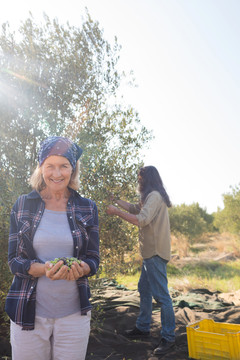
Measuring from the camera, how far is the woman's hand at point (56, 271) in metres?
2.14

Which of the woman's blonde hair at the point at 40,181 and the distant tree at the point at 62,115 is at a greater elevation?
the distant tree at the point at 62,115

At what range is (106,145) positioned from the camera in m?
5.87

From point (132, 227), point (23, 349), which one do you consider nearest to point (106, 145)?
point (132, 227)

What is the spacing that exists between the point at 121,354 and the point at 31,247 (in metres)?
3.31

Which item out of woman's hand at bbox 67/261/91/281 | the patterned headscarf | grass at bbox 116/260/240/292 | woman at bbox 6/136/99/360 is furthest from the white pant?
grass at bbox 116/260/240/292

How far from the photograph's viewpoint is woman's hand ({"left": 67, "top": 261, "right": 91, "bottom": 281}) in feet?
7.25

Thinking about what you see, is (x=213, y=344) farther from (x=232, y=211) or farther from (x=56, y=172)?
(x=232, y=211)

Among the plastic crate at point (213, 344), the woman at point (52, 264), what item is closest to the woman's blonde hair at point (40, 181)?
the woman at point (52, 264)

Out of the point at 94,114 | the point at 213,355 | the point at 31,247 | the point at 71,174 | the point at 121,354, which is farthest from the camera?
the point at 94,114

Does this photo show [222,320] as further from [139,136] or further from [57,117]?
[57,117]

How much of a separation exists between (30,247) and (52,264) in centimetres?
30

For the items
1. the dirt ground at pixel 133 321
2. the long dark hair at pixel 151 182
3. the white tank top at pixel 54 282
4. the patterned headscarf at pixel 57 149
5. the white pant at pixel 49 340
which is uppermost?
the long dark hair at pixel 151 182

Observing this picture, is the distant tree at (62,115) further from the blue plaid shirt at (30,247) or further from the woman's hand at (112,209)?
the blue plaid shirt at (30,247)

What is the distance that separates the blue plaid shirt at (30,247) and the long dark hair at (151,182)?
2.71 m
